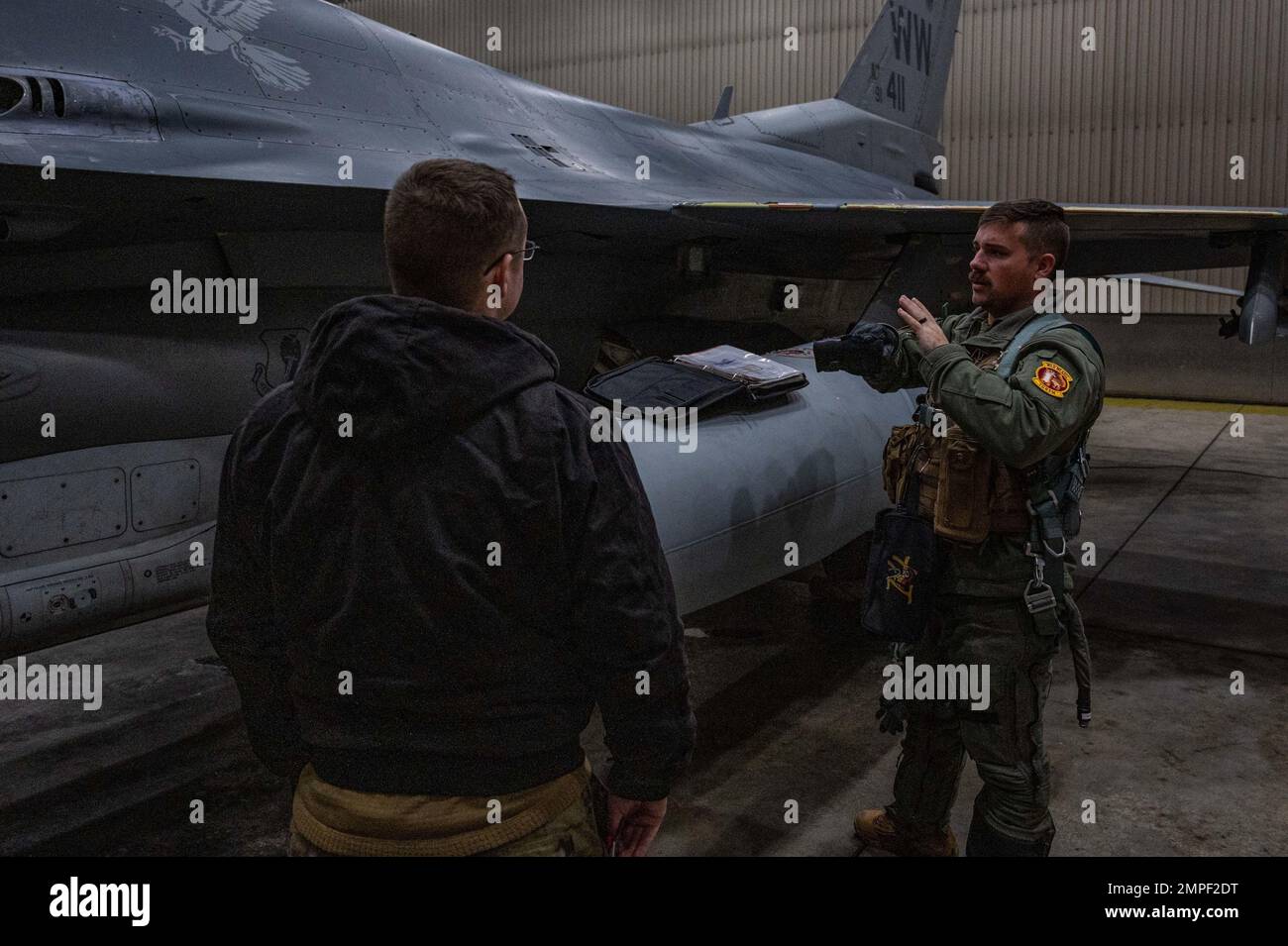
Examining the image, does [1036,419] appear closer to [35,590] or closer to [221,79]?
[35,590]

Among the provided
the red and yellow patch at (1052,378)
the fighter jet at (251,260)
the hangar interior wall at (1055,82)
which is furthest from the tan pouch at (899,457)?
the hangar interior wall at (1055,82)

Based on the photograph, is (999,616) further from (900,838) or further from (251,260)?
(251,260)

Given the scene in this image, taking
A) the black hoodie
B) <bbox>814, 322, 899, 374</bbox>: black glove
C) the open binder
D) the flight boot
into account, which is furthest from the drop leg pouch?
the black hoodie

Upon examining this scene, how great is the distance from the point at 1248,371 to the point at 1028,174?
424 cm

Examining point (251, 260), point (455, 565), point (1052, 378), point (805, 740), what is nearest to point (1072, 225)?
point (805, 740)

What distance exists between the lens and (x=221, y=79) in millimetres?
4113

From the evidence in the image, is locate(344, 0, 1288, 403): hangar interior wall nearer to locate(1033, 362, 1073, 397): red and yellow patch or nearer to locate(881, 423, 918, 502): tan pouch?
locate(881, 423, 918, 502): tan pouch

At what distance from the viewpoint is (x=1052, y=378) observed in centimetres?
253

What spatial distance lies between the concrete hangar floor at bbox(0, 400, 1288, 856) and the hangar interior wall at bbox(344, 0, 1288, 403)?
9535 millimetres

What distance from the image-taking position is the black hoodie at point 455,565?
4.70 feet

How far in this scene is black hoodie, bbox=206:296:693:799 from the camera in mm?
1432

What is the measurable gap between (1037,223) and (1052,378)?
1.48ft

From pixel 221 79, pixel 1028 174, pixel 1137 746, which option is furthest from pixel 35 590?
pixel 1028 174

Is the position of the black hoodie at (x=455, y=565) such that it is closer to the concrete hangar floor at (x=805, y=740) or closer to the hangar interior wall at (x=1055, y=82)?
the concrete hangar floor at (x=805, y=740)
